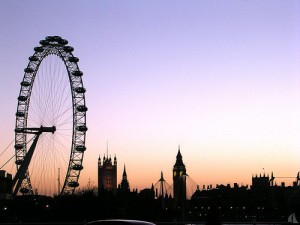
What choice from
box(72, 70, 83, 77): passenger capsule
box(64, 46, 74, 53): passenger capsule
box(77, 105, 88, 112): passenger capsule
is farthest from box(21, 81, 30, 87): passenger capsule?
box(77, 105, 88, 112): passenger capsule

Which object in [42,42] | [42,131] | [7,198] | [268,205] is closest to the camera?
[42,131]

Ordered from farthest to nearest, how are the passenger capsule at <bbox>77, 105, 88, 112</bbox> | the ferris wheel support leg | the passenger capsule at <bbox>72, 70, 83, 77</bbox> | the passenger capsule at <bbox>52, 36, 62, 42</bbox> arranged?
the passenger capsule at <bbox>72, 70, 83, 77</bbox> → the passenger capsule at <bbox>77, 105, 88, 112</bbox> → the passenger capsule at <bbox>52, 36, 62, 42</bbox> → the ferris wheel support leg

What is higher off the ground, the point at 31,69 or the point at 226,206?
the point at 31,69

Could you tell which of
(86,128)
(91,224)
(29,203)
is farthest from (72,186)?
(91,224)

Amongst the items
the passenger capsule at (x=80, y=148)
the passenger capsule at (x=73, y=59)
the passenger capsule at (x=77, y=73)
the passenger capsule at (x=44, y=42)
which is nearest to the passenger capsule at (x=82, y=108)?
the passenger capsule at (x=77, y=73)

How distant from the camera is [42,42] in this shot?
57.2 m

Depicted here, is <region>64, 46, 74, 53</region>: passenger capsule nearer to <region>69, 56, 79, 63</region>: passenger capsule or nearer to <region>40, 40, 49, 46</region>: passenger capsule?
<region>69, 56, 79, 63</region>: passenger capsule

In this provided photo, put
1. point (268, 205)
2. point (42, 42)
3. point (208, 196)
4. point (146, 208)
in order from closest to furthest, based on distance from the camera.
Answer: point (42, 42) → point (146, 208) → point (268, 205) → point (208, 196)

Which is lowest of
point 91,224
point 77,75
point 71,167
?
point 91,224

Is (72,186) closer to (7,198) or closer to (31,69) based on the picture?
(31,69)

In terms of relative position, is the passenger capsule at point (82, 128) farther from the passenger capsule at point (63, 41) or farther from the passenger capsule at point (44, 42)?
the passenger capsule at point (44, 42)

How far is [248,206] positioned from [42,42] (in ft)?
413

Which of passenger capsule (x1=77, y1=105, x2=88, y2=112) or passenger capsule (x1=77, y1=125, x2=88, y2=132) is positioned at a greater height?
passenger capsule (x1=77, y1=105, x2=88, y2=112)

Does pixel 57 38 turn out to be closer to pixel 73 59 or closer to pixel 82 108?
pixel 73 59
